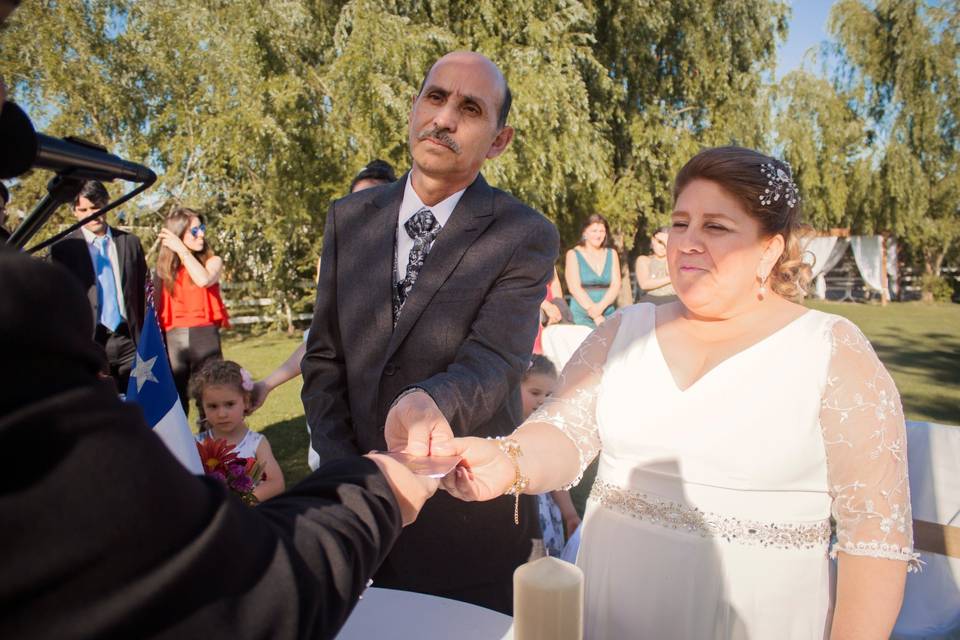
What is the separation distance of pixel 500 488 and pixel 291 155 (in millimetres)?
11300

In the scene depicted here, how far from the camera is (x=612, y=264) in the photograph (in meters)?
7.50

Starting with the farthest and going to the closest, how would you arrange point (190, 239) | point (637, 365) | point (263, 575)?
1. point (190, 239)
2. point (637, 365)
3. point (263, 575)

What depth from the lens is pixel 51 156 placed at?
1.28 meters

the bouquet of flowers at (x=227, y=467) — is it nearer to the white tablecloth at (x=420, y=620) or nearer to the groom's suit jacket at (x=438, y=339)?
the groom's suit jacket at (x=438, y=339)

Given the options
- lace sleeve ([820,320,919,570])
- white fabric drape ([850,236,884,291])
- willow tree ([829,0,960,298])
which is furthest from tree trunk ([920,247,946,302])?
lace sleeve ([820,320,919,570])

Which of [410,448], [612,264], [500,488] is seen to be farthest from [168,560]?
[612,264]

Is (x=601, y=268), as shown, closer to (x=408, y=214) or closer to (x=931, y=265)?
(x=408, y=214)

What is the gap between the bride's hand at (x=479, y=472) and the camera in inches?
69.5

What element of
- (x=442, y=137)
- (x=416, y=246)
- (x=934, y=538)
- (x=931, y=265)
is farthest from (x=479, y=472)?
(x=931, y=265)

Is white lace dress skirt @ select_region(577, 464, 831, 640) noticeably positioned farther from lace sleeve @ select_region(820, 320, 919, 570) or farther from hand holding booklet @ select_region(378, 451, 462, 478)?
hand holding booklet @ select_region(378, 451, 462, 478)

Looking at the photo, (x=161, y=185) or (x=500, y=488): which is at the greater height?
(x=161, y=185)

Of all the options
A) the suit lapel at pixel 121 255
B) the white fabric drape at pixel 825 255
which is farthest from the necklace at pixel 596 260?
the white fabric drape at pixel 825 255

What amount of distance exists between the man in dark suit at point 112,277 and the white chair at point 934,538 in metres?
5.29

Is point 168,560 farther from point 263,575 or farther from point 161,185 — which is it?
point 161,185
